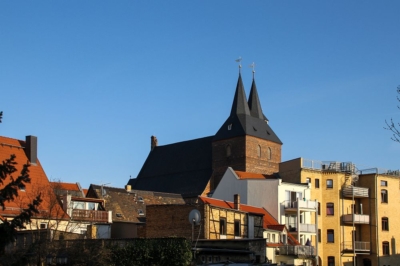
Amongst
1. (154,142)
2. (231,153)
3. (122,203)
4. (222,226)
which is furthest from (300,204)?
(154,142)

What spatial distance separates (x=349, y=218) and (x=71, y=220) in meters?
29.0

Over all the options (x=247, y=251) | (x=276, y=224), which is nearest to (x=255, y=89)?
(x=276, y=224)

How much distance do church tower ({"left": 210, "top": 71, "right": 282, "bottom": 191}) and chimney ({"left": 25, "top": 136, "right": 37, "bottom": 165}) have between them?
36.6 meters

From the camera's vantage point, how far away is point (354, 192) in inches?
2739

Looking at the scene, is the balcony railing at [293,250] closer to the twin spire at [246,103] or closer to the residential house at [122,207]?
the residential house at [122,207]

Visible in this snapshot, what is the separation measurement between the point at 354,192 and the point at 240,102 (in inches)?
1073

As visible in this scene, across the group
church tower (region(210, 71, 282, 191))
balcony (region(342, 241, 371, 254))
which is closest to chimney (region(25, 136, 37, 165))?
balcony (region(342, 241, 371, 254))

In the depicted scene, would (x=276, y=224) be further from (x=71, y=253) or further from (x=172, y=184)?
(x=172, y=184)

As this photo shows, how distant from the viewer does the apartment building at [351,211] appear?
68.4 meters

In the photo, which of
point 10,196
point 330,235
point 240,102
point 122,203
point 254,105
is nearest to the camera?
point 10,196

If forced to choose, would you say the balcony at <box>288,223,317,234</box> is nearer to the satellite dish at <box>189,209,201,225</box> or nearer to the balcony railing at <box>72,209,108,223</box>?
the balcony railing at <box>72,209,108,223</box>

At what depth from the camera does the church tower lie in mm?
89188

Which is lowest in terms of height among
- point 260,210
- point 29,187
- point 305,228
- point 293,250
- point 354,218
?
point 293,250

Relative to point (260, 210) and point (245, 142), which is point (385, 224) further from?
point (245, 142)
